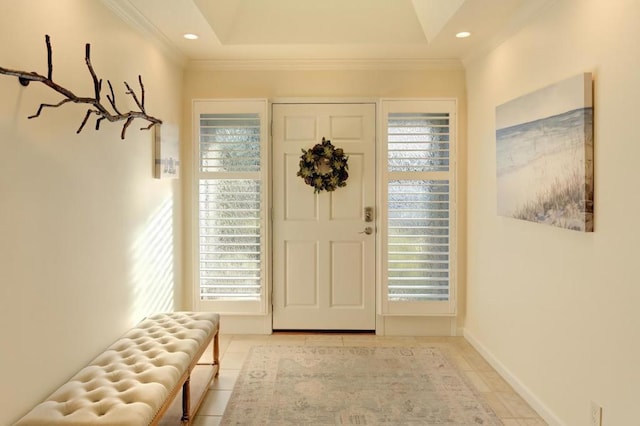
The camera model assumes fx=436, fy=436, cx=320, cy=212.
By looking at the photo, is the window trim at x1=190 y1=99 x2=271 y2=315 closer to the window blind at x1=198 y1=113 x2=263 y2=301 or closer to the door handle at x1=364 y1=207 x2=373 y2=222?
the window blind at x1=198 y1=113 x2=263 y2=301

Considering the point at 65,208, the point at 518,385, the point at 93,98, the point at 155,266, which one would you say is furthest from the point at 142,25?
the point at 518,385

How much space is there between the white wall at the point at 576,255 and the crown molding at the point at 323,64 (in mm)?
551

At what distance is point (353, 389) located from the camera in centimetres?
299

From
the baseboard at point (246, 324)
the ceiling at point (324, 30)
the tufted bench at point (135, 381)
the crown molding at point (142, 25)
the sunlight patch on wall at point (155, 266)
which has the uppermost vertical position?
the ceiling at point (324, 30)

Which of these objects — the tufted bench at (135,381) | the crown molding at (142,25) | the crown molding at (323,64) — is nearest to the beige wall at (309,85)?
the crown molding at (323,64)

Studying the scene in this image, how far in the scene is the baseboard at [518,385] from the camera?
100 inches

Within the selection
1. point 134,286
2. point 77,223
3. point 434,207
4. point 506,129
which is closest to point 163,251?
point 134,286

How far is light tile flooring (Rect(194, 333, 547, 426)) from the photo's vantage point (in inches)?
105

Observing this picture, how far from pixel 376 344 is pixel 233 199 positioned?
1839 mm

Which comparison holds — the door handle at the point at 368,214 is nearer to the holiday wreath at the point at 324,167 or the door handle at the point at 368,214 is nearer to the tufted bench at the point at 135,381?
the holiday wreath at the point at 324,167

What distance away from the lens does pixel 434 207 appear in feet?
13.1

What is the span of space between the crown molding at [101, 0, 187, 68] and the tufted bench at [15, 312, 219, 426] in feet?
6.51

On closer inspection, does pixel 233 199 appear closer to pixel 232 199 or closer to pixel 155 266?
pixel 232 199

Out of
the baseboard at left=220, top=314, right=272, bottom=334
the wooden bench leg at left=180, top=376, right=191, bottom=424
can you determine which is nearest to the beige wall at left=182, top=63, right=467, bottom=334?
the baseboard at left=220, top=314, right=272, bottom=334
